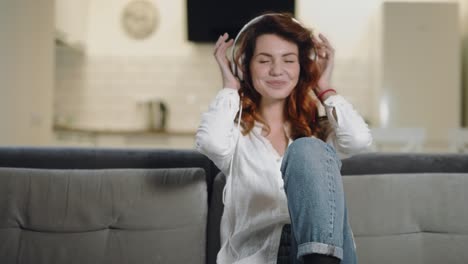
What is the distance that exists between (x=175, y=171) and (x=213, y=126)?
299mm

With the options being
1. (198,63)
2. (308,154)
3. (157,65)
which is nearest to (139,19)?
(157,65)

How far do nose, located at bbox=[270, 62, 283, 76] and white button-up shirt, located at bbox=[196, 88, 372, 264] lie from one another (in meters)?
0.11

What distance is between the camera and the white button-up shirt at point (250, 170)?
130cm

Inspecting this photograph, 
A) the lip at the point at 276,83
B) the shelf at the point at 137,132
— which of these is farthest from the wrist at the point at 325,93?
the shelf at the point at 137,132

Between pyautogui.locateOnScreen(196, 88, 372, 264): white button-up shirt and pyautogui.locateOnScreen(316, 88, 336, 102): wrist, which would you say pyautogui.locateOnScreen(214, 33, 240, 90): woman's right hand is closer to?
pyautogui.locateOnScreen(196, 88, 372, 264): white button-up shirt

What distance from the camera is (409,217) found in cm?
151

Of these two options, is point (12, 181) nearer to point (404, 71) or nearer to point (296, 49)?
point (296, 49)

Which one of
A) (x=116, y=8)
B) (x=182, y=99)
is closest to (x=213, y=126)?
(x=182, y=99)

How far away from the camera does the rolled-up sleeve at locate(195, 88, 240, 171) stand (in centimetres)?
130

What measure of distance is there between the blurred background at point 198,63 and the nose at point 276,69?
3.33 meters

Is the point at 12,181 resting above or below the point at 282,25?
below

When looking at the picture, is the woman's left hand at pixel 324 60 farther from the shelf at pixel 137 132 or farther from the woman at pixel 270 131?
the shelf at pixel 137 132

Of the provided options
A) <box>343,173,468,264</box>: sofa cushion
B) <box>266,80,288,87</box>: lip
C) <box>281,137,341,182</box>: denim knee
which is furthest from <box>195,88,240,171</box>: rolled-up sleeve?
<box>343,173,468,264</box>: sofa cushion

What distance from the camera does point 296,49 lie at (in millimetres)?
1445
